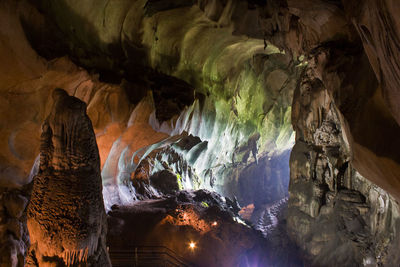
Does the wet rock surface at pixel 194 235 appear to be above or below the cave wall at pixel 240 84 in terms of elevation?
below

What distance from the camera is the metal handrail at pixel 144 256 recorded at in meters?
6.34

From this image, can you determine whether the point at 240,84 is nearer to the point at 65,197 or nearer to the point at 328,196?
the point at 328,196

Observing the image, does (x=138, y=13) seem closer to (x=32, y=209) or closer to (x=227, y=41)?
(x=227, y=41)

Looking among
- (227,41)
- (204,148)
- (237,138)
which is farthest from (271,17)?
(237,138)

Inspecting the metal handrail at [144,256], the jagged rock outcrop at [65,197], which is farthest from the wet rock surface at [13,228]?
the metal handrail at [144,256]

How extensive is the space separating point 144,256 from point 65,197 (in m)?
3.76

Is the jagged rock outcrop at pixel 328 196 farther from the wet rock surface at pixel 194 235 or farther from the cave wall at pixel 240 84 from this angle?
the wet rock surface at pixel 194 235

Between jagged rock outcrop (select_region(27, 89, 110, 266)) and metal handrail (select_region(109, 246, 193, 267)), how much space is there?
2778mm

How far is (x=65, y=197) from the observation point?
3580 millimetres

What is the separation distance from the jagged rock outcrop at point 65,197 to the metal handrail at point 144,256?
278cm

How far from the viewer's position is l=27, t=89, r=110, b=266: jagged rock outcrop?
11.6 feet

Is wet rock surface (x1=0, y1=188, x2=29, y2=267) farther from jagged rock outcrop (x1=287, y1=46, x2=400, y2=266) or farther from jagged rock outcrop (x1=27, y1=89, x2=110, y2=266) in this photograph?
jagged rock outcrop (x1=287, y1=46, x2=400, y2=266)

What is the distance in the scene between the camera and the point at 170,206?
884 cm

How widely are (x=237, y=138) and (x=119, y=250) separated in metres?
8.93
